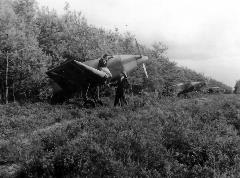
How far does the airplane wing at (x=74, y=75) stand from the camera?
20203mm

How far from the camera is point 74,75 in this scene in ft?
69.3

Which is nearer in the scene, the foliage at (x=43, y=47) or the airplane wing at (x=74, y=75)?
the airplane wing at (x=74, y=75)

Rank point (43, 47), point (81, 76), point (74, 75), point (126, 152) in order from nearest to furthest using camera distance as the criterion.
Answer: point (126, 152) < point (81, 76) < point (74, 75) < point (43, 47)

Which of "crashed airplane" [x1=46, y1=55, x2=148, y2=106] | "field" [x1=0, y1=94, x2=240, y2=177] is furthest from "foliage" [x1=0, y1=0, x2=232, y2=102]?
"field" [x1=0, y1=94, x2=240, y2=177]

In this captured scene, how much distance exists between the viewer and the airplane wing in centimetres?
2020

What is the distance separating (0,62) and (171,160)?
25.9 metres

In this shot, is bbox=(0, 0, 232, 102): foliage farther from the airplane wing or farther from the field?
the field

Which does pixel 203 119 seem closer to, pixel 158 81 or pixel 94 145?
pixel 94 145

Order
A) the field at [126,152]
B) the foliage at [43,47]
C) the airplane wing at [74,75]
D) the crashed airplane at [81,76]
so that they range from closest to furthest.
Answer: the field at [126,152] < the airplane wing at [74,75] < the crashed airplane at [81,76] < the foliage at [43,47]

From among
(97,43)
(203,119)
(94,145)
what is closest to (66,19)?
(97,43)

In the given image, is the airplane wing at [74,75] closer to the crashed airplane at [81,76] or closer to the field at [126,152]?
the crashed airplane at [81,76]

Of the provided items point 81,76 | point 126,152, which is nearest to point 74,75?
point 81,76

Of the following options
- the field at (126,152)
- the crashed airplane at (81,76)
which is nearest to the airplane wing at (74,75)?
the crashed airplane at (81,76)

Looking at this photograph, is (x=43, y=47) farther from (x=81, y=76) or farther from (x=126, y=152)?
(x=126, y=152)
